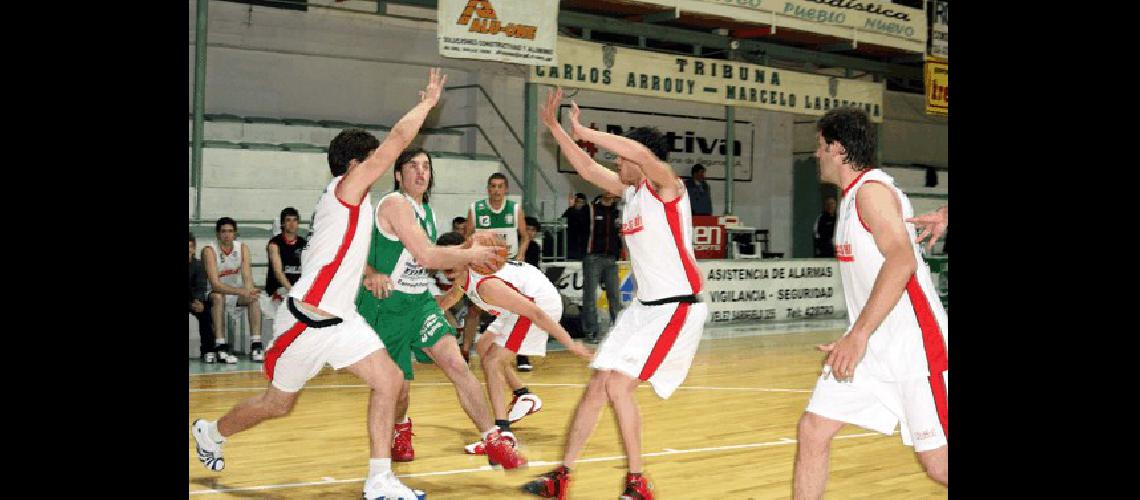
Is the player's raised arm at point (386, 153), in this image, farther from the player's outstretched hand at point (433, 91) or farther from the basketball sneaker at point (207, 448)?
the basketball sneaker at point (207, 448)

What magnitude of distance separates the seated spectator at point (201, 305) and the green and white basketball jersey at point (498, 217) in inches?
105

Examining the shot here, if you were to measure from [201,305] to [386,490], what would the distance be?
253 inches

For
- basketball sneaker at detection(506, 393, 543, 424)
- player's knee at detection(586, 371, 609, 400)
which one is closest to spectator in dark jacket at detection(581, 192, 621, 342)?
basketball sneaker at detection(506, 393, 543, 424)

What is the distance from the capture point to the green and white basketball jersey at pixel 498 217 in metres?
11.6

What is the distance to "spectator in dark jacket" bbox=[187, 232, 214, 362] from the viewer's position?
11089mm

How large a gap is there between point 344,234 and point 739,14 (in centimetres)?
1214

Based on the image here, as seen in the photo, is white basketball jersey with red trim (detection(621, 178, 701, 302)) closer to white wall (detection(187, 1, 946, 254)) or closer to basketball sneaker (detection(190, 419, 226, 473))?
basketball sneaker (detection(190, 419, 226, 473))

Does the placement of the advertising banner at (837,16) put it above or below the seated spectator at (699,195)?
above

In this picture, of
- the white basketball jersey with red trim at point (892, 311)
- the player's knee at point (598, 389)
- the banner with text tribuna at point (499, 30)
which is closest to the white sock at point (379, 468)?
the player's knee at point (598, 389)
